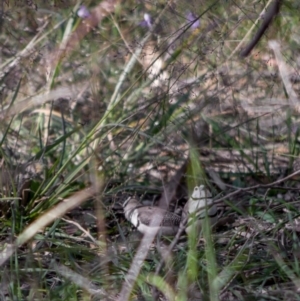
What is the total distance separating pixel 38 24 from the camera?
4.27 meters

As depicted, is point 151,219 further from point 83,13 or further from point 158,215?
point 83,13

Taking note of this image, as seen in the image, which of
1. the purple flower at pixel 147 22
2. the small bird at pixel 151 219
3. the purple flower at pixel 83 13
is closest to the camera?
the small bird at pixel 151 219

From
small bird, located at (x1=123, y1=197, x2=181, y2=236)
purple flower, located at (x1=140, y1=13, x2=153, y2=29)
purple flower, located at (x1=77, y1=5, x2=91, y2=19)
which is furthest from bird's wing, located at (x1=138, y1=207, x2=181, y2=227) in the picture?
purple flower, located at (x1=77, y1=5, x2=91, y2=19)

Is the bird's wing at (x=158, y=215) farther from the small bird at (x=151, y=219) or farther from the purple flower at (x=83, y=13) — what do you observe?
the purple flower at (x=83, y=13)

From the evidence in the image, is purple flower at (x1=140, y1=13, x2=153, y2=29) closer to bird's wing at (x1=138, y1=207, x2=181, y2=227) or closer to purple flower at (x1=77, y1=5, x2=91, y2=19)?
purple flower at (x1=77, y1=5, x2=91, y2=19)

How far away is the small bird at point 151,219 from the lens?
10.2 ft

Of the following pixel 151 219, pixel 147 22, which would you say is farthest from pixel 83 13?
pixel 151 219

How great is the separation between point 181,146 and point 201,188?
1060 millimetres

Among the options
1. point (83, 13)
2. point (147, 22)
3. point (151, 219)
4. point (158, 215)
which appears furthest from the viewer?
point (83, 13)

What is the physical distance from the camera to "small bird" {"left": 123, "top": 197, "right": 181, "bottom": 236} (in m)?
3.11

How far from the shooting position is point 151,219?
10.6ft

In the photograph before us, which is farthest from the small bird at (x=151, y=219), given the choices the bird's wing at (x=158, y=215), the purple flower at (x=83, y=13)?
the purple flower at (x=83, y=13)

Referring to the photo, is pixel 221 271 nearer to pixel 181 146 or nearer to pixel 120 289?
pixel 120 289

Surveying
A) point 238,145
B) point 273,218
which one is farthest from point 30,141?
point 273,218
